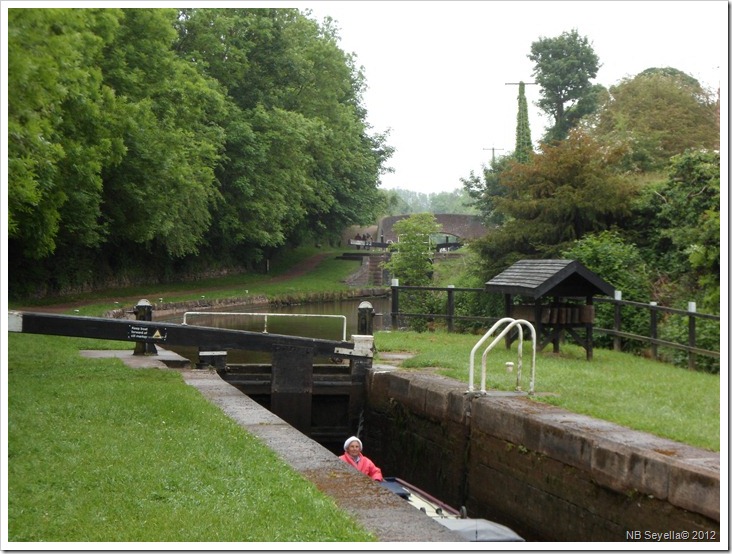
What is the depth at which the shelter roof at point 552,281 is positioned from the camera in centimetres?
1584

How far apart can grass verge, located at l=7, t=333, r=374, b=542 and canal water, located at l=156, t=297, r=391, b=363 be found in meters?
5.76

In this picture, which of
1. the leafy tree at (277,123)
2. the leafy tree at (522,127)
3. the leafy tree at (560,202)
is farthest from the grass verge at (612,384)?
the leafy tree at (277,123)

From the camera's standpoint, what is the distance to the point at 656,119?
121 ft

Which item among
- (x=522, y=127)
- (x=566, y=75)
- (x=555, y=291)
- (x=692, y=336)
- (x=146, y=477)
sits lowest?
(x=146, y=477)

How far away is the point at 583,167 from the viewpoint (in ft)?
78.5

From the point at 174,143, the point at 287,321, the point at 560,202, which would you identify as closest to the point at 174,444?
the point at 560,202

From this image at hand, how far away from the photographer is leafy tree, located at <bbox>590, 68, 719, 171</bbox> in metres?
32.9

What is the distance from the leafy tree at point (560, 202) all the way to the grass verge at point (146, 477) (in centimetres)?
1343

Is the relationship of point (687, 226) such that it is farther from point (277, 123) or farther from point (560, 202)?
point (277, 123)

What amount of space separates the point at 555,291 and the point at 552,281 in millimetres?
766

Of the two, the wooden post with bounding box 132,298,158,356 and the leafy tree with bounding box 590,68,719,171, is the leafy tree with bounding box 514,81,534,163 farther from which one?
the wooden post with bounding box 132,298,158,356

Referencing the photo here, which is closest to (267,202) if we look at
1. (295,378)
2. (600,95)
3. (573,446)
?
(600,95)

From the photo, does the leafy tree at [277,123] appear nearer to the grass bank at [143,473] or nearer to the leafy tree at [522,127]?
the leafy tree at [522,127]

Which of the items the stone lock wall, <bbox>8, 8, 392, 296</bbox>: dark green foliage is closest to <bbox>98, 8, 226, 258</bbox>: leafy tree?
<bbox>8, 8, 392, 296</bbox>: dark green foliage
